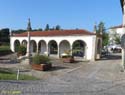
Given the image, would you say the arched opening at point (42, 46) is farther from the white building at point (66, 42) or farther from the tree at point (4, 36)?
the tree at point (4, 36)

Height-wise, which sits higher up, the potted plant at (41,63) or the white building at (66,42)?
the white building at (66,42)

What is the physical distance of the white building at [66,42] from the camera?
125 ft

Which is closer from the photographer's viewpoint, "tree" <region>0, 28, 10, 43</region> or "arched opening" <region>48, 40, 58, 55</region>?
"arched opening" <region>48, 40, 58, 55</region>

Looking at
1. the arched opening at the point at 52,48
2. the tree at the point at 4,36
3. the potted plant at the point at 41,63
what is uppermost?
the tree at the point at 4,36

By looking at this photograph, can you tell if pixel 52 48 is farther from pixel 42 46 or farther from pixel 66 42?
pixel 66 42

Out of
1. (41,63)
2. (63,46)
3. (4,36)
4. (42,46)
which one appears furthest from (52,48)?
(4,36)

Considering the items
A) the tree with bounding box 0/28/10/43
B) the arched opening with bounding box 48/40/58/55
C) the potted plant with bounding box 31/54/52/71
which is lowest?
the potted plant with bounding box 31/54/52/71

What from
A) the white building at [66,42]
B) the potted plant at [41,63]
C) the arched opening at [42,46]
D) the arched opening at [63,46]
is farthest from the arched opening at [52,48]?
the potted plant at [41,63]

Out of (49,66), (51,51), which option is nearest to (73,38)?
(51,51)

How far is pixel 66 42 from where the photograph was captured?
42531 mm

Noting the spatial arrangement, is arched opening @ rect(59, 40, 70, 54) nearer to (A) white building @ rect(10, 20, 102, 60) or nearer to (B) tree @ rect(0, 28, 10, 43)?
(A) white building @ rect(10, 20, 102, 60)

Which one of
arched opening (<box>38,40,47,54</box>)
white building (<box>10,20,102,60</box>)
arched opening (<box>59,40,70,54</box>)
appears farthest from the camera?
arched opening (<box>38,40,47,54</box>)

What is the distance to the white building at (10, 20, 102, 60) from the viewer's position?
38.0 meters

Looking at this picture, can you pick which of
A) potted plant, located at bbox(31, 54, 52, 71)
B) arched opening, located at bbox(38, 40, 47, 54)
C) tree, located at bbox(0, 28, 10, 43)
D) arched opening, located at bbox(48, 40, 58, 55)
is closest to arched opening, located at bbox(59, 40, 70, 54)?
arched opening, located at bbox(48, 40, 58, 55)
